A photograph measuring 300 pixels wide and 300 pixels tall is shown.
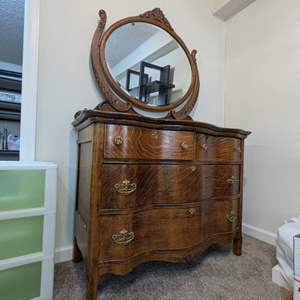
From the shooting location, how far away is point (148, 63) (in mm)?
1653

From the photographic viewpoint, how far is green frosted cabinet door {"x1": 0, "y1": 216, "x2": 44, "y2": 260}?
95 cm

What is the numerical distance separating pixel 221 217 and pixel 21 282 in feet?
3.90

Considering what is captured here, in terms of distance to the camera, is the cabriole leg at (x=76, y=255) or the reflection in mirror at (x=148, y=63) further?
the reflection in mirror at (x=148, y=63)

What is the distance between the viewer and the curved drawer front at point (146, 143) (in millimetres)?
1018

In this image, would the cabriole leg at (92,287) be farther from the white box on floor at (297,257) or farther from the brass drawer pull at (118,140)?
the white box on floor at (297,257)

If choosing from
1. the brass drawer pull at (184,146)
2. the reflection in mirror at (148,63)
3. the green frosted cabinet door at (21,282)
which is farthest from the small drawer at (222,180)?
the green frosted cabinet door at (21,282)

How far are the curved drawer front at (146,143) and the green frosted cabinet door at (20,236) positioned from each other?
483 mm

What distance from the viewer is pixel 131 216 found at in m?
1.06

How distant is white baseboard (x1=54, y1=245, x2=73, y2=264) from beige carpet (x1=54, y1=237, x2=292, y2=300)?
0.04 meters

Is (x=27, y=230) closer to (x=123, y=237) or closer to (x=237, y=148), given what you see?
(x=123, y=237)

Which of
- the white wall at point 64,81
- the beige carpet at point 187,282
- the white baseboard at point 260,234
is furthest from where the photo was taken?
the white baseboard at point 260,234

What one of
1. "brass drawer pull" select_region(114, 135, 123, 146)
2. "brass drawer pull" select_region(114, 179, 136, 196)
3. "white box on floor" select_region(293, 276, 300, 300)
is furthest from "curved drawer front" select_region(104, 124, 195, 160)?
"white box on floor" select_region(293, 276, 300, 300)

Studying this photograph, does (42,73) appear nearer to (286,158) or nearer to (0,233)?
(0,233)

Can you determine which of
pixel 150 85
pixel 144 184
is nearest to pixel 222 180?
pixel 144 184
